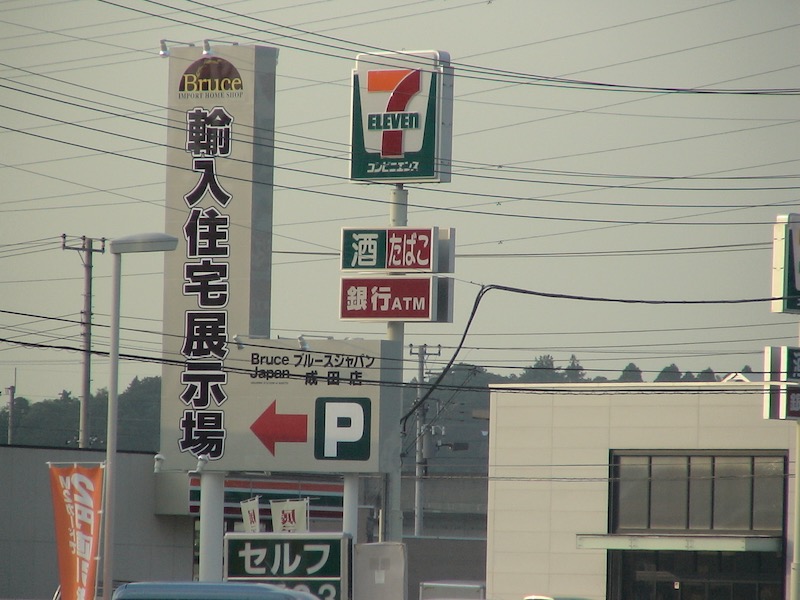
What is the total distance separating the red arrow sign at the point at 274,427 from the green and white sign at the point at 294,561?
1330cm

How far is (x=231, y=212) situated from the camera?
31.4 m

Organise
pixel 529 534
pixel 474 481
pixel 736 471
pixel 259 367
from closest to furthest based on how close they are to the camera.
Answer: pixel 259 367
pixel 736 471
pixel 529 534
pixel 474 481

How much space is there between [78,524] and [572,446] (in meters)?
24.9

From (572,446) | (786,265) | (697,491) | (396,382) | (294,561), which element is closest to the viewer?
(294,561)

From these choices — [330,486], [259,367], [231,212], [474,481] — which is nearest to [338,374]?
[259,367]

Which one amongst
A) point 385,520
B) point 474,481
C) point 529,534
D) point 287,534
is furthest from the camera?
point 474,481

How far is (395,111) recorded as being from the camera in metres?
32.6

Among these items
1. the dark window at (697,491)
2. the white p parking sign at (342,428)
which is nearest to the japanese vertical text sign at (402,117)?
the white p parking sign at (342,428)

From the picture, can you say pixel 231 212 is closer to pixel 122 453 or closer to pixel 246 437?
pixel 246 437

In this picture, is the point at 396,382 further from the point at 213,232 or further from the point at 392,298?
the point at 213,232

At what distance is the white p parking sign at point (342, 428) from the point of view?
31.1 metres

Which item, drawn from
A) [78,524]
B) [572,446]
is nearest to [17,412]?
[572,446]

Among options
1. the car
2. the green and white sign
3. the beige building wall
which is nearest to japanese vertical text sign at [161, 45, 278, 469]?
the beige building wall

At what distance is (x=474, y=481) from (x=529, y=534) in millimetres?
50609
